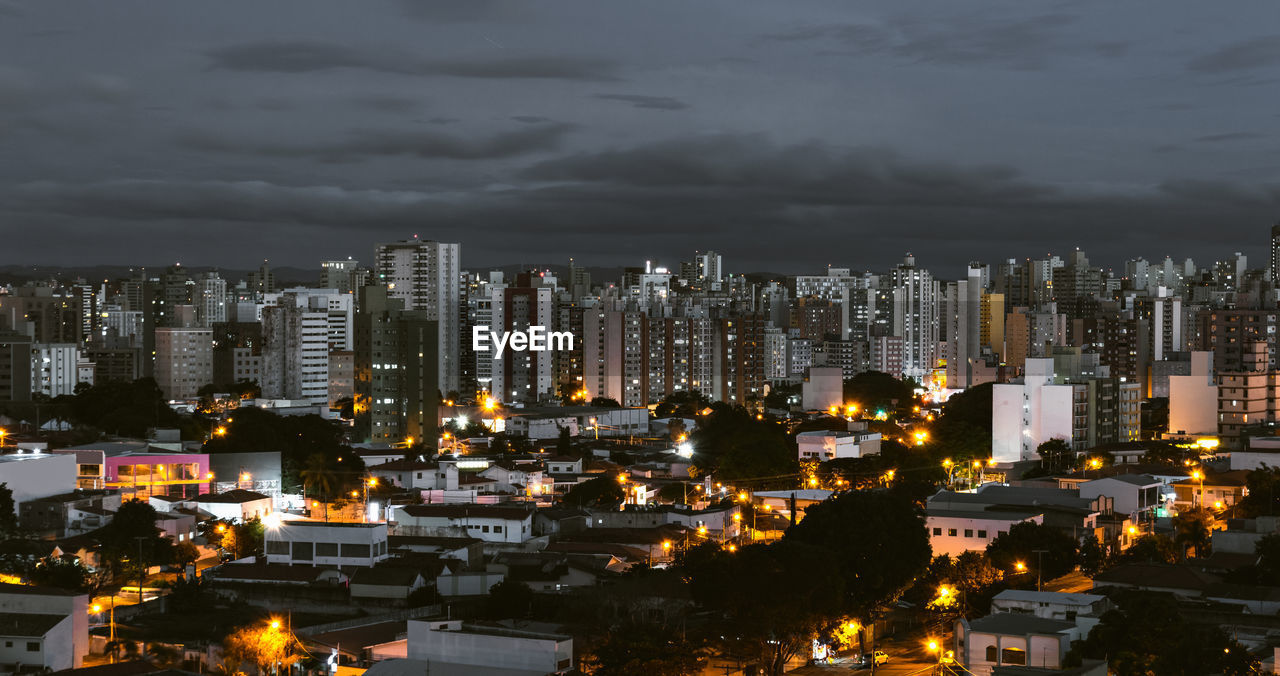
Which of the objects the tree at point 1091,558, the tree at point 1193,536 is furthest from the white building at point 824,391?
the tree at point 1091,558

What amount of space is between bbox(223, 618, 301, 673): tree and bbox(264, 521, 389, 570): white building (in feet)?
8.33

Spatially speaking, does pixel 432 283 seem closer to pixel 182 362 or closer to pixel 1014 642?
pixel 182 362

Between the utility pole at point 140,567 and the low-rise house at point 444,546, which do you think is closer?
the utility pole at point 140,567

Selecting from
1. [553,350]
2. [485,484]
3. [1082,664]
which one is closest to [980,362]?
[553,350]

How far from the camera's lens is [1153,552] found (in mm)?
12070

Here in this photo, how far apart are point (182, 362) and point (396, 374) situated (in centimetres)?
1368

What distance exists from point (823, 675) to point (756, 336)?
24.0 m

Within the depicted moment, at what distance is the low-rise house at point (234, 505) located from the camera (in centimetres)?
1434

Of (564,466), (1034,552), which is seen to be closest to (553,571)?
(1034,552)

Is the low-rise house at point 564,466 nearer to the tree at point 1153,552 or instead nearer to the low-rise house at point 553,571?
the low-rise house at point 553,571

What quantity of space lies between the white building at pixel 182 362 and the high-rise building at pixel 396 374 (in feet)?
41.3

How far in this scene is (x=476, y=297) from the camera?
36.5 m

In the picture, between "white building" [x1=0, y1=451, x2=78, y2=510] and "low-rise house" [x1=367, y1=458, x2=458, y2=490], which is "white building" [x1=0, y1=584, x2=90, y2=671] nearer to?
"white building" [x1=0, y1=451, x2=78, y2=510]

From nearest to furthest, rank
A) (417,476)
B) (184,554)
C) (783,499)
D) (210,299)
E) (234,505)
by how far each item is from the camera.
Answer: (184,554) < (234,505) < (783,499) < (417,476) < (210,299)
